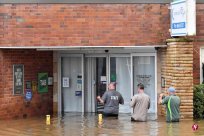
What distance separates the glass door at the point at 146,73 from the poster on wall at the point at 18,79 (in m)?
3.93

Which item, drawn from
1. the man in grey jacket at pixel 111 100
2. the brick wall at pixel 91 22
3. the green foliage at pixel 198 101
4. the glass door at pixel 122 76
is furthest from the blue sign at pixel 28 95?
the green foliage at pixel 198 101

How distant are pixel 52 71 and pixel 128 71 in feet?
9.16

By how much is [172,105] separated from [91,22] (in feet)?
12.9

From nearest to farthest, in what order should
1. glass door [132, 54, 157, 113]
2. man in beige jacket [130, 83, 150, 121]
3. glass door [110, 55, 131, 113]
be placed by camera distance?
man in beige jacket [130, 83, 150, 121]
glass door [132, 54, 157, 113]
glass door [110, 55, 131, 113]

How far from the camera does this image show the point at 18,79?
2041cm

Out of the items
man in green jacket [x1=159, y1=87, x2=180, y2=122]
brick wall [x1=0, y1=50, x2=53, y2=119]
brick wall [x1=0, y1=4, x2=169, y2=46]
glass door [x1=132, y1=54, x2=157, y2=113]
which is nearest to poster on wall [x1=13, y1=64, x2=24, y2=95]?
brick wall [x1=0, y1=50, x2=53, y2=119]

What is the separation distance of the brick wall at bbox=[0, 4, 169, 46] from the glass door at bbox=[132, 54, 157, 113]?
1661 mm

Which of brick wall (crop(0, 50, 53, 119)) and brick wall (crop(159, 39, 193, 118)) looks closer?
brick wall (crop(159, 39, 193, 118))

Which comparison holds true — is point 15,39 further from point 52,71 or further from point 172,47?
point 172,47

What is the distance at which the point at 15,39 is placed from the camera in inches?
768

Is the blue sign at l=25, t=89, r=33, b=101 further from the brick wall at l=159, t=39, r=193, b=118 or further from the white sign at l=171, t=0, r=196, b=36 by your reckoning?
the white sign at l=171, t=0, r=196, b=36

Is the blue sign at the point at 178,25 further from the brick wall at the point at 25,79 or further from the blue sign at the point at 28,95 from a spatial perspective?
the blue sign at the point at 28,95

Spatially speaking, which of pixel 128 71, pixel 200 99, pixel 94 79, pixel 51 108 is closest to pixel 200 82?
pixel 200 99

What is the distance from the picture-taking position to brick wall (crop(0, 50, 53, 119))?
1978 cm
